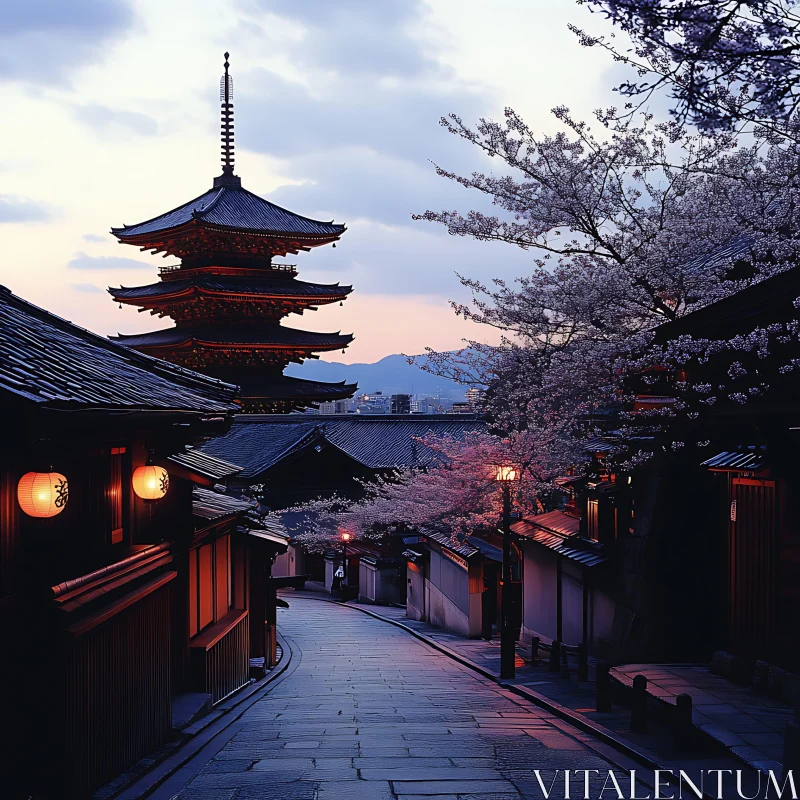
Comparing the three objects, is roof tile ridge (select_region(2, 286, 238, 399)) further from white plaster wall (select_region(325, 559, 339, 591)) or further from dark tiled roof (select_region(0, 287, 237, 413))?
white plaster wall (select_region(325, 559, 339, 591))

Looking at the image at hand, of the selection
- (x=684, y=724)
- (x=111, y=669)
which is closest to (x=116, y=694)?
(x=111, y=669)

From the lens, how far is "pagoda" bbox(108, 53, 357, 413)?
Answer: 39312mm

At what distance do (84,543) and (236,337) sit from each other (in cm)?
3105

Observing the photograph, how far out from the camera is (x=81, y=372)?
9.01 meters

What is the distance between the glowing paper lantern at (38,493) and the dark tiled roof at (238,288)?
3130 centimetres

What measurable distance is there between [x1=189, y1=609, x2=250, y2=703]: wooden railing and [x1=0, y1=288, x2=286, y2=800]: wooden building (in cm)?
34

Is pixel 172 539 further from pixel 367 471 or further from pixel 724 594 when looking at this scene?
pixel 367 471

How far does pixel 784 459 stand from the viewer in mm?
12297

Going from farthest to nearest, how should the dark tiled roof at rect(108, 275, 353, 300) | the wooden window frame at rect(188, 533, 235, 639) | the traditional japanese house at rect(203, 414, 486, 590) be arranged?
the traditional japanese house at rect(203, 414, 486, 590) < the dark tiled roof at rect(108, 275, 353, 300) < the wooden window frame at rect(188, 533, 235, 639)

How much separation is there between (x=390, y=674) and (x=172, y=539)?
883 centimetres

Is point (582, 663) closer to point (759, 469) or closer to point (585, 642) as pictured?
point (585, 642)

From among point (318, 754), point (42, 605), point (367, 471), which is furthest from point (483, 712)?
point (367, 471)

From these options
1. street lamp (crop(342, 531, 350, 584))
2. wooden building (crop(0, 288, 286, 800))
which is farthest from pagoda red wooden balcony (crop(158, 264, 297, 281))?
wooden building (crop(0, 288, 286, 800))

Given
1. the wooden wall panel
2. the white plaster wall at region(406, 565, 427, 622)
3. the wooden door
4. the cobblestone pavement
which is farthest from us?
the white plaster wall at region(406, 565, 427, 622)
